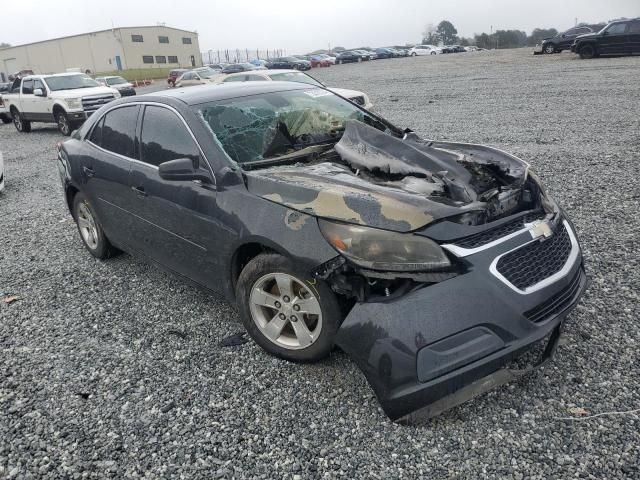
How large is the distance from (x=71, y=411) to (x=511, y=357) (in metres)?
2.39

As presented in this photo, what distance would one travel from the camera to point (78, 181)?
4.77m

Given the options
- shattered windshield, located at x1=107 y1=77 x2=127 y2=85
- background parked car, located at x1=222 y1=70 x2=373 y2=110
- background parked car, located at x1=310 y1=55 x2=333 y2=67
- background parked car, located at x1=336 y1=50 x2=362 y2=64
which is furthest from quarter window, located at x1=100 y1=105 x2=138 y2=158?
background parked car, located at x1=336 y1=50 x2=362 y2=64

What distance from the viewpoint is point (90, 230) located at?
16.3ft

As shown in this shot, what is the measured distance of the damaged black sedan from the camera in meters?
2.36

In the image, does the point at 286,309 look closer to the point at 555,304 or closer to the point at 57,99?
the point at 555,304

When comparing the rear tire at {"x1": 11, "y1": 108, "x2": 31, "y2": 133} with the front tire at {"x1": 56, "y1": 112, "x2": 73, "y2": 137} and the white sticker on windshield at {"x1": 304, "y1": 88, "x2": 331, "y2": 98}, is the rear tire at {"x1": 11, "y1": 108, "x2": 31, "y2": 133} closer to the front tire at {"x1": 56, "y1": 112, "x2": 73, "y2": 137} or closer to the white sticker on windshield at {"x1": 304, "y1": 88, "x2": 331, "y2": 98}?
the front tire at {"x1": 56, "y1": 112, "x2": 73, "y2": 137}

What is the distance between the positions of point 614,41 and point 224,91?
2441cm

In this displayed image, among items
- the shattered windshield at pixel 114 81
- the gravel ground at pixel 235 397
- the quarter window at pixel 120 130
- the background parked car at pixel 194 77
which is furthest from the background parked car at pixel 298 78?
the shattered windshield at pixel 114 81

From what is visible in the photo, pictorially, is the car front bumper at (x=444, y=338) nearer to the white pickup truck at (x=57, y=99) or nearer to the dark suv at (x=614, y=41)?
the white pickup truck at (x=57, y=99)

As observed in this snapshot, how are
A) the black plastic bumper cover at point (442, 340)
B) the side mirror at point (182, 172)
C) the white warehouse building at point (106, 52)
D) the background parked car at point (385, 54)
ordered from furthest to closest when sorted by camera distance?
1. the white warehouse building at point (106, 52)
2. the background parked car at point (385, 54)
3. the side mirror at point (182, 172)
4. the black plastic bumper cover at point (442, 340)

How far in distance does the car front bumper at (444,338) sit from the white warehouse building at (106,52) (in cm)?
7337

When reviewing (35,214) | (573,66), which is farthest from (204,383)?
(573,66)

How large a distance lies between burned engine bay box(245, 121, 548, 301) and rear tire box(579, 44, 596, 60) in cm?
2416

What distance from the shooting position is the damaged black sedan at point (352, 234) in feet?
7.73
